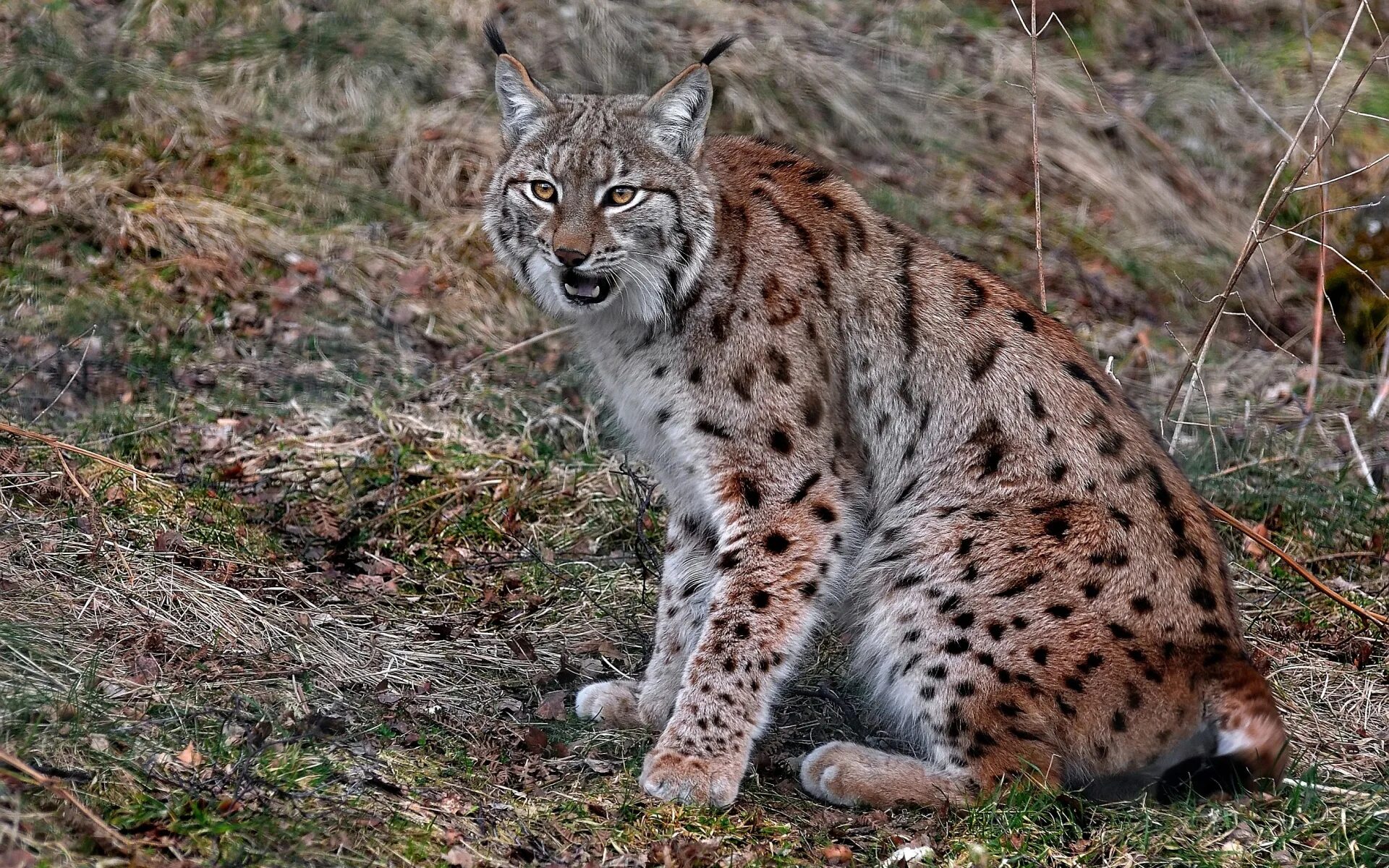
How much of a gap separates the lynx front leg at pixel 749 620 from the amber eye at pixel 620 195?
105 cm

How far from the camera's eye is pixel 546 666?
5.57 m

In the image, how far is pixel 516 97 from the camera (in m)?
5.21

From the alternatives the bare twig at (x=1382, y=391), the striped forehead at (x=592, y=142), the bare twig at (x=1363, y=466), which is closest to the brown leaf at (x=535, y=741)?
the striped forehead at (x=592, y=142)

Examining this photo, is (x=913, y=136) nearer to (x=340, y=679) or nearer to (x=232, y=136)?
(x=232, y=136)

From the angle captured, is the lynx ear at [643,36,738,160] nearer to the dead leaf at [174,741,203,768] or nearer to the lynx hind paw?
the lynx hind paw

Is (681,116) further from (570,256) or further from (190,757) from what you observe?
(190,757)

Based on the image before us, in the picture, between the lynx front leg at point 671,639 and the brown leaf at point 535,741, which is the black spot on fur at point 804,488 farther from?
the brown leaf at point 535,741

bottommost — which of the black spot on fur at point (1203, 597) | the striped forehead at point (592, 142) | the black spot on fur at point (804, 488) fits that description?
the black spot on fur at point (804, 488)

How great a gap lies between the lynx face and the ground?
1.55 metres

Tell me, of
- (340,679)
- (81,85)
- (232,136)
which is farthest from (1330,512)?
(81,85)

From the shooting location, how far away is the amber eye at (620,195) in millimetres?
4961

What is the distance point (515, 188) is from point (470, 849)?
7.56 feet

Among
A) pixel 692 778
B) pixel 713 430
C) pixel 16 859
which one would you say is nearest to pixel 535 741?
pixel 692 778

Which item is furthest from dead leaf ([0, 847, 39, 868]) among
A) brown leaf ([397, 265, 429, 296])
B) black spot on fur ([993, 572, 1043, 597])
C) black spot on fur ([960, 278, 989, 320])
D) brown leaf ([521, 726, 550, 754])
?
brown leaf ([397, 265, 429, 296])
